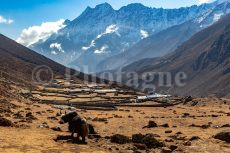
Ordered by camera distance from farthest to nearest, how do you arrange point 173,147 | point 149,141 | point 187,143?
point 187,143
point 149,141
point 173,147

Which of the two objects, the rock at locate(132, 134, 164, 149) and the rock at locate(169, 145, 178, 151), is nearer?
the rock at locate(169, 145, 178, 151)

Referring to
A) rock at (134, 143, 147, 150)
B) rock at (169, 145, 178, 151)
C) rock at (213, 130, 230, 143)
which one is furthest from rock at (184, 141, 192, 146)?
rock at (134, 143, 147, 150)

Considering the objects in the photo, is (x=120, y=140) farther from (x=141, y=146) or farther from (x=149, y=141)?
(x=141, y=146)

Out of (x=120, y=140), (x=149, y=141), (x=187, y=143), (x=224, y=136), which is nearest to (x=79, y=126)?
(x=120, y=140)

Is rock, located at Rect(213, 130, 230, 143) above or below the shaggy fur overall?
below

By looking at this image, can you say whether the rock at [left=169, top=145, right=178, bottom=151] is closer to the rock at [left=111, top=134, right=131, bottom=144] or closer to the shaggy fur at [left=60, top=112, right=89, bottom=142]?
the rock at [left=111, top=134, right=131, bottom=144]

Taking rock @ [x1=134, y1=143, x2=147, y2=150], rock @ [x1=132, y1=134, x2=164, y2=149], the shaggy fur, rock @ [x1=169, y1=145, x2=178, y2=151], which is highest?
the shaggy fur

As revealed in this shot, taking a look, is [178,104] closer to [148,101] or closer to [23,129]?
[148,101]

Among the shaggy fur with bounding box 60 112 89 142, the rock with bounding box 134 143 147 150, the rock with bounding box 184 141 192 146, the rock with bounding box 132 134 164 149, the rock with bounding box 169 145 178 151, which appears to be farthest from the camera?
the rock with bounding box 184 141 192 146

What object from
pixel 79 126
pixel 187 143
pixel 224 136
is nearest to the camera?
pixel 79 126

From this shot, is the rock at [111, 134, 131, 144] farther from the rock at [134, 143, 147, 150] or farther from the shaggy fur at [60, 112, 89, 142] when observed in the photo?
the shaggy fur at [60, 112, 89, 142]

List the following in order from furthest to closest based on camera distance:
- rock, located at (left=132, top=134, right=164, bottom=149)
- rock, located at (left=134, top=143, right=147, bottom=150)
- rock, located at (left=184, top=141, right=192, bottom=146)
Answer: rock, located at (left=184, top=141, right=192, bottom=146) < rock, located at (left=132, top=134, right=164, bottom=149) < rock, located at (left=134, top=143, right=147, bottom=150)

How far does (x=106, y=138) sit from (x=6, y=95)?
4344 centimetres

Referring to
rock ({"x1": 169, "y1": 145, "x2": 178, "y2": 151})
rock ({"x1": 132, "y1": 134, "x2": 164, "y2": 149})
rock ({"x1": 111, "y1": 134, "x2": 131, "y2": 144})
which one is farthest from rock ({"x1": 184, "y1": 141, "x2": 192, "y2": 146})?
rock ({"x1": 111, "y1": 134, "x2": 131, "y2": 144})
